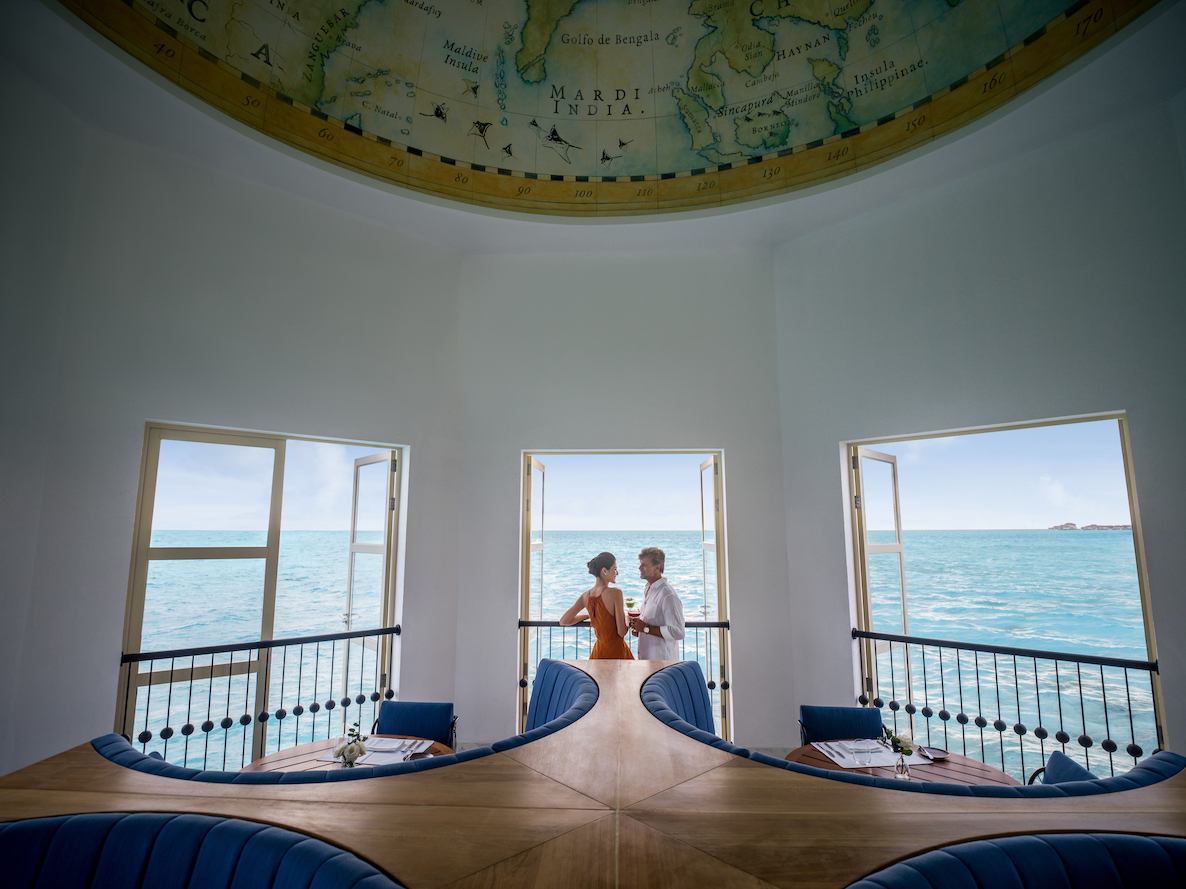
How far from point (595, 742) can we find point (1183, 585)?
3.42m

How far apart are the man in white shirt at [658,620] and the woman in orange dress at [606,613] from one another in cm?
12

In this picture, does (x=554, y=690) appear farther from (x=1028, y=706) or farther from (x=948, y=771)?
(x=1028, y=706)

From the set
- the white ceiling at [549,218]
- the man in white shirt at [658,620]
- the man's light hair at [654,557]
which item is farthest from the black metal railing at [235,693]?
the white ceiling at [549,218]

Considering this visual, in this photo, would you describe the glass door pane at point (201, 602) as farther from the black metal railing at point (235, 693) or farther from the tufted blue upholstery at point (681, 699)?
the tufted blue upholstery at point (681, 699)

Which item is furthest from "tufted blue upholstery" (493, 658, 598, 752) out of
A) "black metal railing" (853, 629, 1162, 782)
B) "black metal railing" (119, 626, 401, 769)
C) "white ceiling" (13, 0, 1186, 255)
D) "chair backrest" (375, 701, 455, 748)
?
"white ceiling" (13, 0, 1186, 255)

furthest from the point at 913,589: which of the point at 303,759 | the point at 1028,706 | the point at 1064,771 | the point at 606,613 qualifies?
the point at 303,759

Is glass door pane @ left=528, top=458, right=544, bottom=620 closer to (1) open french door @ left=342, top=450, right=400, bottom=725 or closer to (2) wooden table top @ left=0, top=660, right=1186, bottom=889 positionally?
(1) open french door @ left=342, top=450, right=400, bottom=725

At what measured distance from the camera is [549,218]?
4.77 m

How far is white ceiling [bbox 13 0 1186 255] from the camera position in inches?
121

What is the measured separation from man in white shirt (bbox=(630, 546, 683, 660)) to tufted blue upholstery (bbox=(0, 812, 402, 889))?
2.91 metres

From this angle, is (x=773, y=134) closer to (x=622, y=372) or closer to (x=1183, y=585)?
(x=622, y=372)

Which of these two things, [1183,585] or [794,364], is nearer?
[1183,585]

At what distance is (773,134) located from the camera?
15.0 feet

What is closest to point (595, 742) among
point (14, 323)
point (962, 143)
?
point (14, 323)
